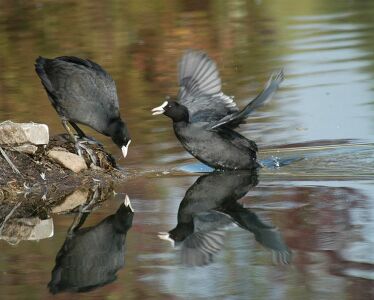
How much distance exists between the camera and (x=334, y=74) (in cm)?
1227

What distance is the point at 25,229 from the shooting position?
712 cm

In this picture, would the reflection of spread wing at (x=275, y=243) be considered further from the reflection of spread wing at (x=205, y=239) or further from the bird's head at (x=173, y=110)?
the bird's head at (x=173, y=110)

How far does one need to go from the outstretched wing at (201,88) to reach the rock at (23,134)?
3.96ft

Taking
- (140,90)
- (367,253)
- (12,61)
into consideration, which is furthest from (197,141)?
(12,61)

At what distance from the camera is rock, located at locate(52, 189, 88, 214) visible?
7617 millimetres

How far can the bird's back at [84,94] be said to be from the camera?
8.63 metres

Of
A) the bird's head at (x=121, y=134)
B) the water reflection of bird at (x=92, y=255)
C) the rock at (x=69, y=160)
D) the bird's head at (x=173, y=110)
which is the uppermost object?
the bird's head at (x=173, y=110)

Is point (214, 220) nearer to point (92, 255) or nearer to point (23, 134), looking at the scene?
→ point (92, 255)

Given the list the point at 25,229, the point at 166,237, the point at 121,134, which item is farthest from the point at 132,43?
the point at 166,237

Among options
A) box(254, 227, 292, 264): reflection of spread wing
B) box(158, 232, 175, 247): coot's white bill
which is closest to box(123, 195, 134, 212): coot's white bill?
box(158, 232, 175, 247): coot's white bill

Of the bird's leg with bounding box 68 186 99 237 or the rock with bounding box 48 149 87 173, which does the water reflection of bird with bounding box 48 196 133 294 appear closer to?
the bird's leg with bounding box 68 186 99 237

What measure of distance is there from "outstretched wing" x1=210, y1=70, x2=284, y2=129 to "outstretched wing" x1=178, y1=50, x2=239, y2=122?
0.30 m

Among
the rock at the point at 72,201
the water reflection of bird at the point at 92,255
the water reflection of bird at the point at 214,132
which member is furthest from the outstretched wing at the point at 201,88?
the water reflection of bird at the point at 92,255

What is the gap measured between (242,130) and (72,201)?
246 cm
